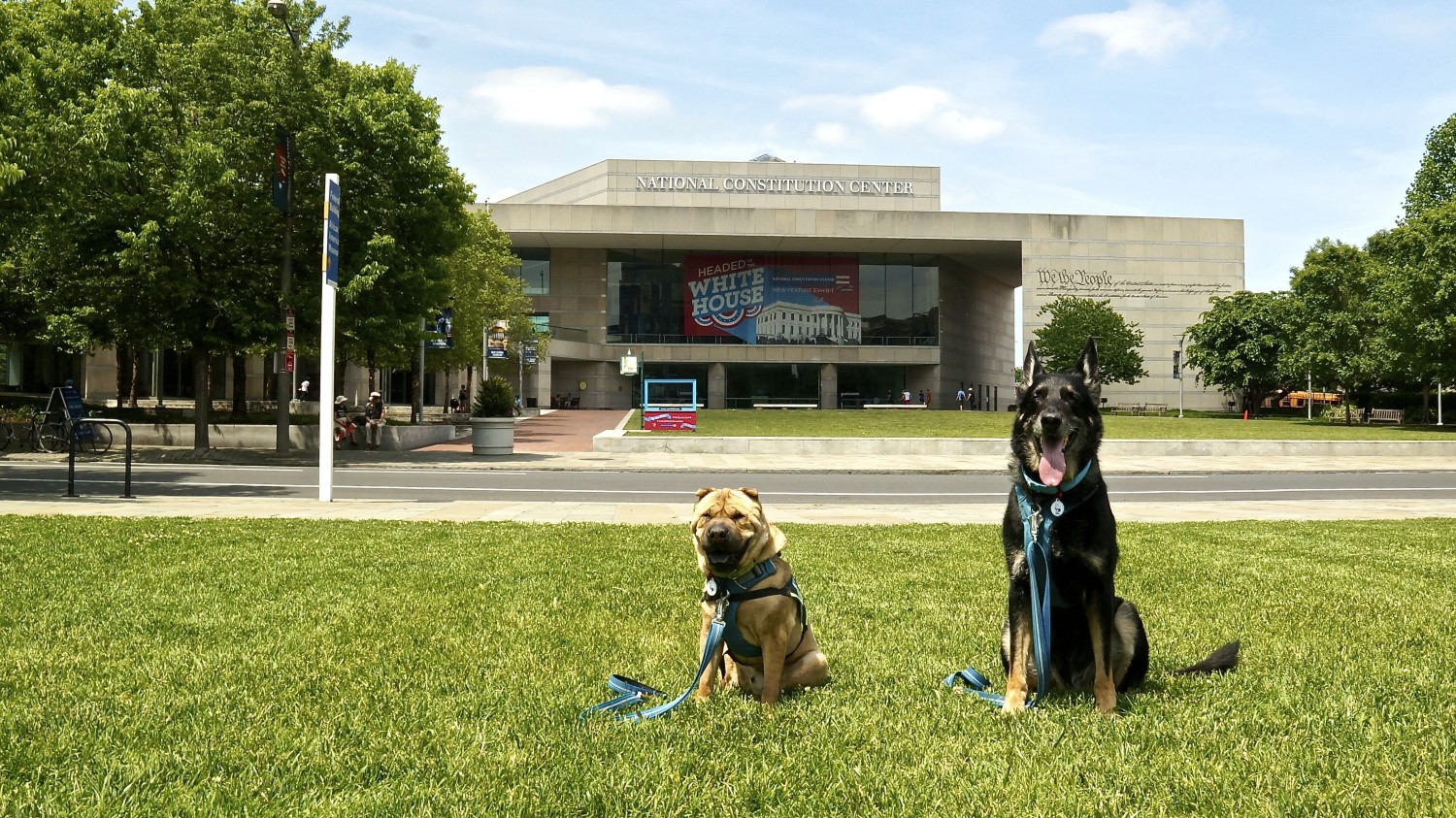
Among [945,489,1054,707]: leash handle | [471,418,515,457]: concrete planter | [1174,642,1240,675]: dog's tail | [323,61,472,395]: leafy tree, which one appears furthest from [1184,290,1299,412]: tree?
[945,489,1054,707]: leash handle

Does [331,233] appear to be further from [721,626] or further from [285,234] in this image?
[721,626]

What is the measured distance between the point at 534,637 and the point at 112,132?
50.0 feet

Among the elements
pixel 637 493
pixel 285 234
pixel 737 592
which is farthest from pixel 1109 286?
pixel 737 592

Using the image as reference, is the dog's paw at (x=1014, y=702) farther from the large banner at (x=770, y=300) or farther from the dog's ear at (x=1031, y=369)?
the large banner at (x=770, y=300)

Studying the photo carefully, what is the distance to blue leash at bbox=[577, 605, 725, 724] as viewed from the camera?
396 cm

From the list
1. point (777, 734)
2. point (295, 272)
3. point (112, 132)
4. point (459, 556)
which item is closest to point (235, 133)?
point (295, 272)

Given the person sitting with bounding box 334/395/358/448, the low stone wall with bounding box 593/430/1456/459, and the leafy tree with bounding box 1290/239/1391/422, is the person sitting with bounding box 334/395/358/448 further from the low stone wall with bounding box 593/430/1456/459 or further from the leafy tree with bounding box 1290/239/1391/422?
the leafy tree with bounding box 1290/239/1391/422

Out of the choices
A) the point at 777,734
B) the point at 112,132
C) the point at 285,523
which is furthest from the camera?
the point at 112,132

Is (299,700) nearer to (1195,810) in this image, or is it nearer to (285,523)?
(1195,810)

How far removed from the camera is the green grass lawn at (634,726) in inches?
125

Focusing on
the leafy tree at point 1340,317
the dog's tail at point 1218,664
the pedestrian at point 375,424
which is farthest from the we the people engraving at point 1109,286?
the dog's tail at point 1218,664

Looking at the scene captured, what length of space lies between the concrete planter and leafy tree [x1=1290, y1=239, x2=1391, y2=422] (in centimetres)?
3635

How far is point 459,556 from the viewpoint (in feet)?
28.3

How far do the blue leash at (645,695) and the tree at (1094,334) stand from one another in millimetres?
61637
